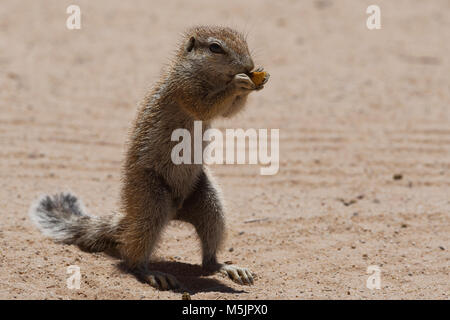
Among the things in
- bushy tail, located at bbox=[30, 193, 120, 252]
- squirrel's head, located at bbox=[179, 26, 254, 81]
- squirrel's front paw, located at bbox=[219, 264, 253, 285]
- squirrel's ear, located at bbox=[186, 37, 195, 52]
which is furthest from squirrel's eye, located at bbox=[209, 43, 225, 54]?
squirrel's front paw, located at bbox=[219, 264, 253, 285]

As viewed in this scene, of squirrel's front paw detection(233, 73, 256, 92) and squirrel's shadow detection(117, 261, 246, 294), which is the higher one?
squirrel's front paw detection(233, 73, 256, 92)

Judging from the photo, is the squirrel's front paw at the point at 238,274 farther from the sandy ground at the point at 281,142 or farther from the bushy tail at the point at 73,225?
the bushy tail at the point at 73,225

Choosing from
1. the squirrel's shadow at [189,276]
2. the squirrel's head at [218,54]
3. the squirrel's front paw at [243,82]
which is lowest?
the squirrel's shadow at [189,276]

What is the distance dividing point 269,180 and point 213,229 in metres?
2.22

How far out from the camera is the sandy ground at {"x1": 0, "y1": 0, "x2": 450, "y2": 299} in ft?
18.4

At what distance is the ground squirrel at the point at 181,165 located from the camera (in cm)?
549

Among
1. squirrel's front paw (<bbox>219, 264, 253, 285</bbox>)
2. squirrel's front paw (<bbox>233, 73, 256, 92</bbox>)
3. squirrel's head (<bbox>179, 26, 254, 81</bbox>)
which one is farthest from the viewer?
squirrel's front paw (<bbox>219, 264, 253, 285</bbox>)

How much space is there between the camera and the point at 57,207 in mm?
6324

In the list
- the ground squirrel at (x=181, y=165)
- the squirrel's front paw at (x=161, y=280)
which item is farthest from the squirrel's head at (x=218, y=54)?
the squirrel's front paw at (x=161, y=280)

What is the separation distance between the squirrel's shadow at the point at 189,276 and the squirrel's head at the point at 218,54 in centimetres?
157

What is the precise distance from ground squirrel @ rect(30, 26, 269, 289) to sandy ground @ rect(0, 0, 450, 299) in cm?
26

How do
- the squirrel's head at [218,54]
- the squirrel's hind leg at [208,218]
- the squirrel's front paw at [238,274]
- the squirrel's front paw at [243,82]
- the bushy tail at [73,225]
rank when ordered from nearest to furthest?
the squirrel's front paw at [243,82] < the squirrel's head at [218,54] < the squirrel's front paw at [238,274] < the squirrel's hind leg at [208,218] < the bushy tail at [73,225]

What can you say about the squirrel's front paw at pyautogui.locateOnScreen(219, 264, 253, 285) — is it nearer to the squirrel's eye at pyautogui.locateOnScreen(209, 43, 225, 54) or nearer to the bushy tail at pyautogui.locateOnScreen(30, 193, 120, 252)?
the bushy tail at pyautogui.locateOnScreen(30, 193, 120, 252)

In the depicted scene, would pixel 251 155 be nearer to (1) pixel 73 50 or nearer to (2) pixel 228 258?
Answer: (2) pixel 228 258
